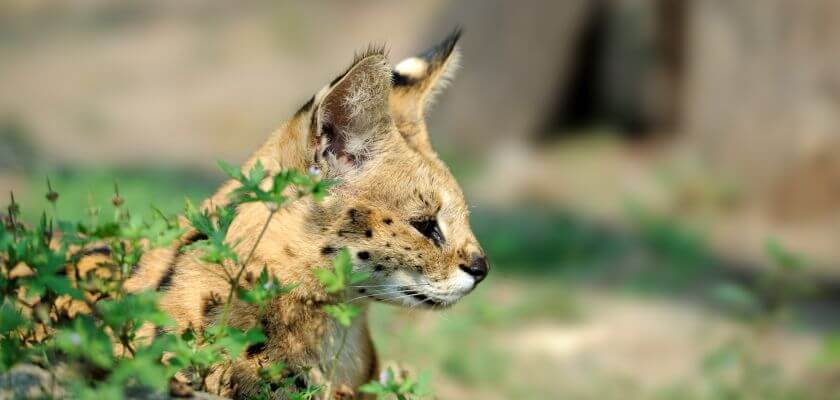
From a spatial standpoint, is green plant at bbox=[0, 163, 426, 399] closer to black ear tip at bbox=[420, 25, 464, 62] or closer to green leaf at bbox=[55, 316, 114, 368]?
green leaf at bbox=[55, 316, 114, 368]

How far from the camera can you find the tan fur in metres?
3.19

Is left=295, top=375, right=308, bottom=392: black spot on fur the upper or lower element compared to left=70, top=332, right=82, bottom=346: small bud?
upper

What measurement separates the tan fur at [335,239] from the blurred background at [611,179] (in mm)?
1553

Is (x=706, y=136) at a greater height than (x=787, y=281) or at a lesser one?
greater

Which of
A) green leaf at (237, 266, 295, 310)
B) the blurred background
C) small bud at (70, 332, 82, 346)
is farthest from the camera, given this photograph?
the blurred background

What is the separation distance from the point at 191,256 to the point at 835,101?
20.2 ft

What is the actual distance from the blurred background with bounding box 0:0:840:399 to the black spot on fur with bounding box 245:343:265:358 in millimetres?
1718

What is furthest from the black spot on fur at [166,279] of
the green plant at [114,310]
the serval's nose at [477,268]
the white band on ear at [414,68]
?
the white band on ear at [414,68]

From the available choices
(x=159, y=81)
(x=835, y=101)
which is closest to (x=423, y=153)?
(x=835, y=101)

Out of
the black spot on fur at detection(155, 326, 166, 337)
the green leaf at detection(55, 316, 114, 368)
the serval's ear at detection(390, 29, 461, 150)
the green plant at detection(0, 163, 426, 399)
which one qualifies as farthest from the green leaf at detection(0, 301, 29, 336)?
the serval's ear at detection(390, 29, 461, 150)

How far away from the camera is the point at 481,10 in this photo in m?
10.4

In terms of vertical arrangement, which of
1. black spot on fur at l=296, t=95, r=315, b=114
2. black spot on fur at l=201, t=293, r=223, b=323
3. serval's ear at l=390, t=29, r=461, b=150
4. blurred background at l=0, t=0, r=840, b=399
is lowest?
black spot on fur at l=201, t=293, r=223, b=323

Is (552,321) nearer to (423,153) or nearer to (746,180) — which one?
(746,180)

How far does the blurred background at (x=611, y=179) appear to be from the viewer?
5816mm
